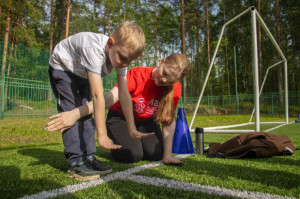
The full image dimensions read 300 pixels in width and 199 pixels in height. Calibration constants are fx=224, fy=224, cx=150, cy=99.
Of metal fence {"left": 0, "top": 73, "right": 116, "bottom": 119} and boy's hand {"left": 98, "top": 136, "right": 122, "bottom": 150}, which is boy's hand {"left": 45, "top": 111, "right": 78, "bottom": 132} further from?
metal fence {"left": 0, "top": 73, "right": 116, "bottom": 119}

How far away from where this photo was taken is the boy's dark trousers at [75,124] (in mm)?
1680

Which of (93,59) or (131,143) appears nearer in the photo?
(93,59)

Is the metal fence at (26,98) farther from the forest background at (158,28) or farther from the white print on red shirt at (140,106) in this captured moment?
the white print on red shirt at (140,106)

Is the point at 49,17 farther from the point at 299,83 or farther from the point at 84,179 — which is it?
the point at 299,83

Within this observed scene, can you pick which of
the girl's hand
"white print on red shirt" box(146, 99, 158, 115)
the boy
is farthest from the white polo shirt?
the girl's hand

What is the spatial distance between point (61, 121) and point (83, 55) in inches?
17.8

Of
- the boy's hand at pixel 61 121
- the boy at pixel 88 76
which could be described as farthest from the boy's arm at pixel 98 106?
the boy's hand at pixel 61 121

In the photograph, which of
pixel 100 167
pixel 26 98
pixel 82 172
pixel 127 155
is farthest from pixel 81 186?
pixel 26 98

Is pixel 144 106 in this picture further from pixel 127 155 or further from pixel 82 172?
pixel 82 172

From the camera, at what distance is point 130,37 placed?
1380 millimetres

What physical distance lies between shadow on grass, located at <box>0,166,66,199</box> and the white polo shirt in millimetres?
774

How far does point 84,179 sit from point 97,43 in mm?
938

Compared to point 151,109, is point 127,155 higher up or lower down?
lower down

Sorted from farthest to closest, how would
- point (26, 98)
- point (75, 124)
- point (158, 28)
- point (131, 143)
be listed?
point (158, 28)
point (26, 98)
point (131, 143)
point (75, 124)
